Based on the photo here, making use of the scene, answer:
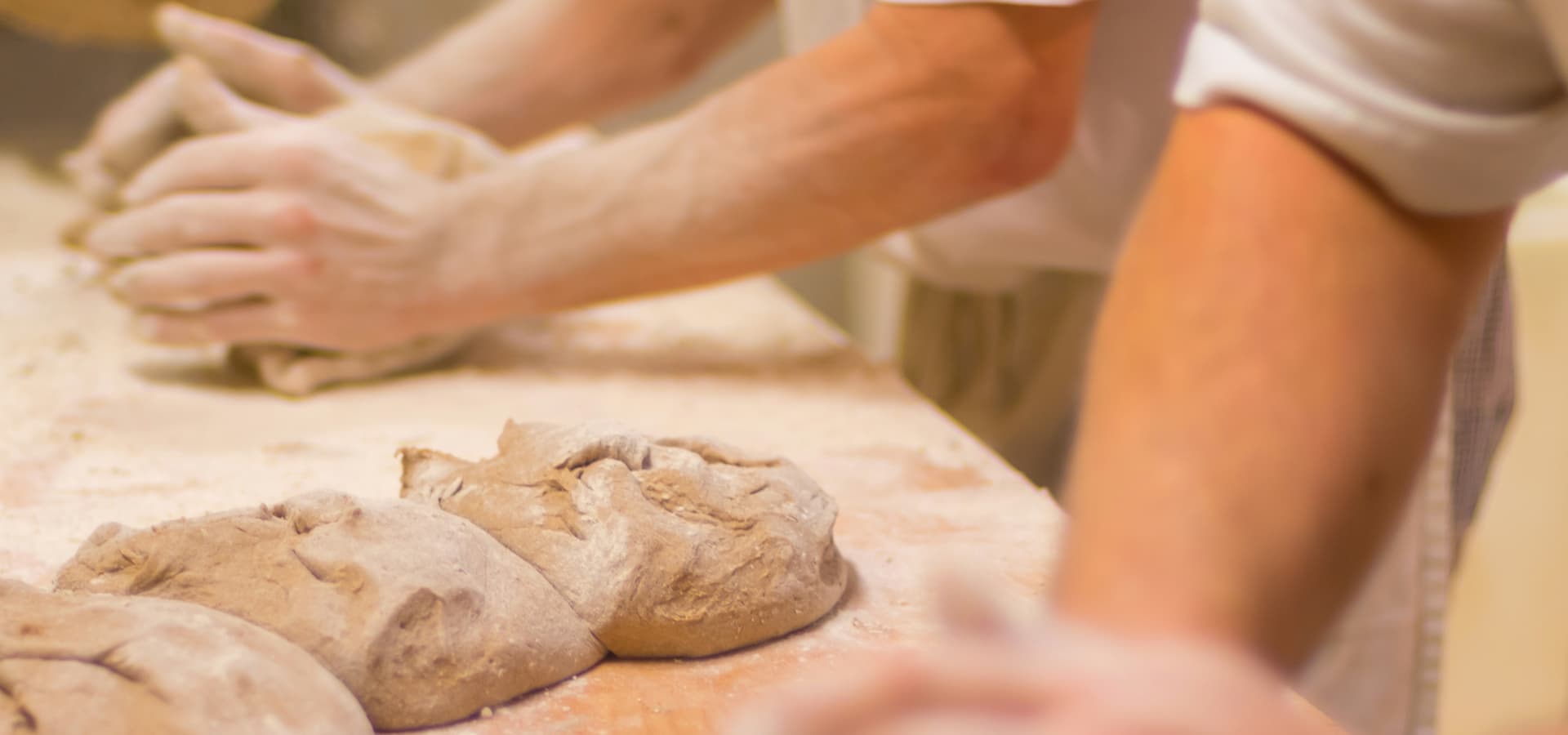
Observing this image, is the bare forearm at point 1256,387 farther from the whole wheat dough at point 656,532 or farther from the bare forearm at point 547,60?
the bare forearm at point 547,60

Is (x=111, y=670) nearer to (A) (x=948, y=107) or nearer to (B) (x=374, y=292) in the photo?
(B) (x=374, y=292)

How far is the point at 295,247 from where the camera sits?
1415 millimetres

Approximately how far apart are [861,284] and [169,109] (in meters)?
2.31

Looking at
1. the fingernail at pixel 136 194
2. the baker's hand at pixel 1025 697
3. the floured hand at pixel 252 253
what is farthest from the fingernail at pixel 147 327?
the baker's hand at pixel 1025 697

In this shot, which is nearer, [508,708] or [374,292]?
[508,708]

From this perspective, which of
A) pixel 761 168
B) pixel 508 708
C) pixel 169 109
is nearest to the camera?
pixel 508 708

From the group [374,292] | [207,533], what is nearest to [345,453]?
[374,292]

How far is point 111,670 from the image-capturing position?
26.7 inches

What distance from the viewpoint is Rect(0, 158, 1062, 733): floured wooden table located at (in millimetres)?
909

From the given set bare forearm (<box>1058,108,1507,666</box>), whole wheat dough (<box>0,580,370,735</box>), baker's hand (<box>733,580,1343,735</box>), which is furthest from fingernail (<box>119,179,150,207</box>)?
baker's hand (<box>733,580,1343,735</box>)

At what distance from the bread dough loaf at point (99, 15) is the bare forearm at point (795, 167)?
6.08ft

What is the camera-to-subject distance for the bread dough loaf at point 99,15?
2.84 metres

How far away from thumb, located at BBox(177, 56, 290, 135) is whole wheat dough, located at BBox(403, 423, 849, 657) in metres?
0.76

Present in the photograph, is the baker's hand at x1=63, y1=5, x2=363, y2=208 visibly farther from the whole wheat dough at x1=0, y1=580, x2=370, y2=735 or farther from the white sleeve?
the white sleeve
